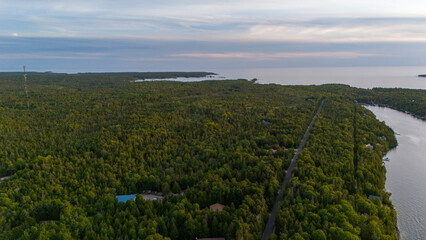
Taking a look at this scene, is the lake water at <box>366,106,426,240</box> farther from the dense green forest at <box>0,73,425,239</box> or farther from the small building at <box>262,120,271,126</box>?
the small building at <box>262,120,271,126</box>

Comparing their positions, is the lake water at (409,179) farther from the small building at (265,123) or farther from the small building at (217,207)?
the small building at (265,123)

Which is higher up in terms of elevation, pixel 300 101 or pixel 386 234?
pixel 300 101

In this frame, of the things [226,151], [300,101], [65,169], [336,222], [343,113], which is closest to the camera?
[336,222]

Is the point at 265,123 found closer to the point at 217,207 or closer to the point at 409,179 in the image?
the point at 409,179

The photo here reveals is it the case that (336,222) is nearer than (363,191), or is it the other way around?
(336,222)

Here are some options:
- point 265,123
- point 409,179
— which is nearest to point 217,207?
point 409,179

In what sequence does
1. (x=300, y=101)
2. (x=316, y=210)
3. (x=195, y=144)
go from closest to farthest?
(x=316, y=210) → (x=195, y=144) → (x=300, y=101)

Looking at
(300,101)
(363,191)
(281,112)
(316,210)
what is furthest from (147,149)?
(300,101)

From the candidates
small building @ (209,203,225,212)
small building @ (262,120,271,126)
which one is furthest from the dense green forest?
small building @ (209,203,225,212)

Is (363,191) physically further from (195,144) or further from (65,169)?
(65,169)

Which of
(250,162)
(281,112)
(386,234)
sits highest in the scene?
(281,112)
